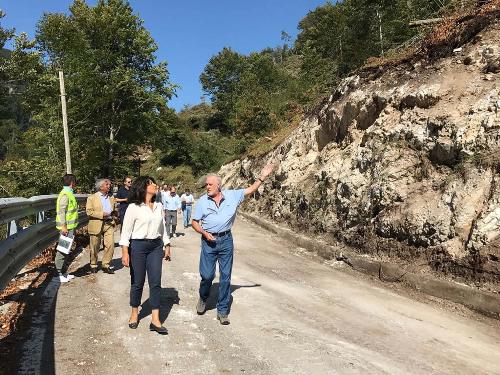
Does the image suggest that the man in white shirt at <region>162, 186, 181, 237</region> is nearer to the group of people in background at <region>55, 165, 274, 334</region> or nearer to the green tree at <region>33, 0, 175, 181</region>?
the group of people in background at <region>55, 165, 274, 334</region>

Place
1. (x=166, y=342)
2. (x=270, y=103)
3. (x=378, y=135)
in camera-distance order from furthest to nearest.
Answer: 1. (x=270, y=103)
2. (x=378, y=135)
3. (x=166, y=342)

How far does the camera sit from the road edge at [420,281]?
6168mm

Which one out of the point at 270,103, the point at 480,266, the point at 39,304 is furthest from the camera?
the point at 270,103

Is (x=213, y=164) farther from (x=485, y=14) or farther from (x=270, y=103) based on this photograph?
(x=485, y=14)

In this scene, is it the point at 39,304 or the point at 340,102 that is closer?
the point at 39,304

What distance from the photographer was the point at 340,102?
591 inches

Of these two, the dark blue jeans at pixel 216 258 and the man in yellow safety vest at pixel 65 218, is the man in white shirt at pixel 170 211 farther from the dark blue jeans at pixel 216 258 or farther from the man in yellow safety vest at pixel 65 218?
the dark blue jeans at pixel 216 258

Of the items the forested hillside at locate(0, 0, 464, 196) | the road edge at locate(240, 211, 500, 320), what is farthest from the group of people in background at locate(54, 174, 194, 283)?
the forested hillside at locate(0, 0, 464, 196)

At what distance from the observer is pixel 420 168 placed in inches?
370

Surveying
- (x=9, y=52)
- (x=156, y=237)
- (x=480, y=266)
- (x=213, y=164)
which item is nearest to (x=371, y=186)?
(x=480, y=266)

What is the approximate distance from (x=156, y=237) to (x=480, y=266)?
4.82 meters

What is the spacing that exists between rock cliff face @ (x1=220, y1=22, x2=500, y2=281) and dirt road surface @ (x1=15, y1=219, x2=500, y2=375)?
1180mm

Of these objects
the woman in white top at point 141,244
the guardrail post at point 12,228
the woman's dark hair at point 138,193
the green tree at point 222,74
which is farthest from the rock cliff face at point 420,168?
the green tree at point 222,74

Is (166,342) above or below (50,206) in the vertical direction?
below
